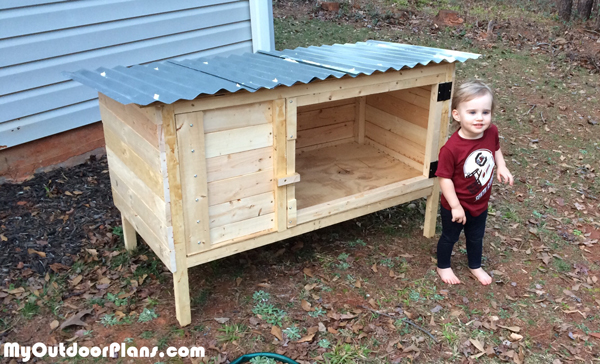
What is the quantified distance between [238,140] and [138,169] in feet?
2.13

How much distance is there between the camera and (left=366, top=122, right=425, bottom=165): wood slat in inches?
164

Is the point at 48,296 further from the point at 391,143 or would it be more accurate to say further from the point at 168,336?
the point at 391,143

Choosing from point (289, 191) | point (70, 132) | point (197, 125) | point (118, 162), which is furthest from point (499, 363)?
point (70, 132)

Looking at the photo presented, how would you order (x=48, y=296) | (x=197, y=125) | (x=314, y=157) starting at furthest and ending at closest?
(x=314, y=157), (x=48, y=296), (x=197, y=125)

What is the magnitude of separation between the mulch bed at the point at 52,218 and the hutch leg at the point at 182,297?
3.87ft

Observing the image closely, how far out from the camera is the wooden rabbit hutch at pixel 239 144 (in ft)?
8.89

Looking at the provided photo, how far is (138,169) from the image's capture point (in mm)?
3021

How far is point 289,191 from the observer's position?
10.5 ft

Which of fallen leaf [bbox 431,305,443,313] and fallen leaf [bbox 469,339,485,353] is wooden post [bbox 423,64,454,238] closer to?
fallen leaf [bbox 431,305,443,313]

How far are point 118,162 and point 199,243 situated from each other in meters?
0.87

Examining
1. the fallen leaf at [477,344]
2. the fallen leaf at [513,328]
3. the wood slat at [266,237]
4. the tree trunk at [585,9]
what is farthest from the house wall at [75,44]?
the tree trunk at [585,9]

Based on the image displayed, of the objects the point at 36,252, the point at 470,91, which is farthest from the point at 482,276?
the point at 36,252

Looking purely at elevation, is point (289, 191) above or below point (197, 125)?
below

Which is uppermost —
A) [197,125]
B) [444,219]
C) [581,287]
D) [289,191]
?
[197,125]
